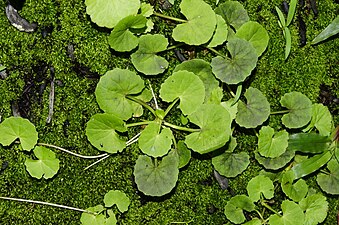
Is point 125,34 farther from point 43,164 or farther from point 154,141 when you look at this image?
point 43,164

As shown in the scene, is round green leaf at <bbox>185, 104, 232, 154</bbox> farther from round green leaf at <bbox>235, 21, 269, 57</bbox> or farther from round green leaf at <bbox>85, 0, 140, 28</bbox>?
round green leaf at <bbox>85, 0, 140, 28</bbox>

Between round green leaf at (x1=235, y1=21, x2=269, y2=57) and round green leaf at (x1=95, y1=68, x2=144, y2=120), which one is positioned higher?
round green leaf at (x1=235, y1=21, x2=269, y2=57)

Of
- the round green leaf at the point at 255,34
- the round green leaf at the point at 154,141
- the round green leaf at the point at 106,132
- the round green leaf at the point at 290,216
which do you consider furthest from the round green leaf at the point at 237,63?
the round green leaf at the point at 290,216

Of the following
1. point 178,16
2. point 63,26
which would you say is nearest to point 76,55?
point 63,26

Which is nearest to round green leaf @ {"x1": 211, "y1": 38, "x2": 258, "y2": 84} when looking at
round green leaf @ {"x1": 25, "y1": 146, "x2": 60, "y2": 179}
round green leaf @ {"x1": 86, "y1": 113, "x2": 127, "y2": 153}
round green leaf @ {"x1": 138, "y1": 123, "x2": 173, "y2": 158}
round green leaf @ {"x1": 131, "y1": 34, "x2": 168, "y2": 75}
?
round green leaf @ {"x1": 131, "y1": 34, "x2": 168, "y2": 75}

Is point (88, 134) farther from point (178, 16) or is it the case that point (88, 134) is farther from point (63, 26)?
point (178, 16)

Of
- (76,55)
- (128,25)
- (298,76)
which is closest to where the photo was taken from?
(128,25)
